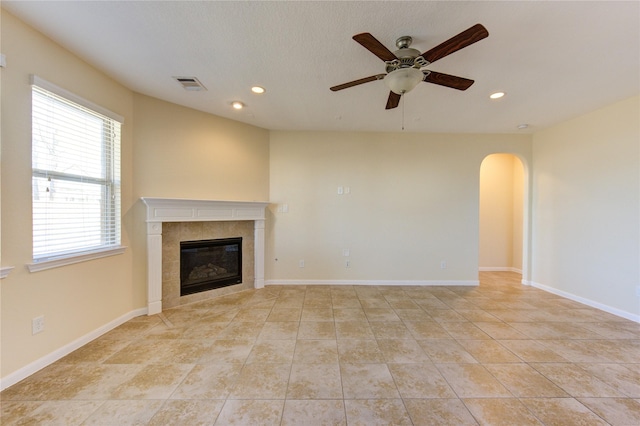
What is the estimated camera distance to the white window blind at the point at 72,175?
1.98 meters

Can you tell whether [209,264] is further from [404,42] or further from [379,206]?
[404,42]

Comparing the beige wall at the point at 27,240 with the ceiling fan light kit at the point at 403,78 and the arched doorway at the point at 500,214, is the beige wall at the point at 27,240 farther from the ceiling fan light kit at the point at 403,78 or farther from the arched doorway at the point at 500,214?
the arched doorway at the point at 500,214

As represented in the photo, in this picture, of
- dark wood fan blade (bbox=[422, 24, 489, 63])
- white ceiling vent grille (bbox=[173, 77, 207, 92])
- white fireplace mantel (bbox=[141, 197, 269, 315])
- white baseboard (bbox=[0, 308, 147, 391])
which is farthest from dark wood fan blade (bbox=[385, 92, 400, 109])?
white baseboard (bbox=[0, 308, 147, 391])

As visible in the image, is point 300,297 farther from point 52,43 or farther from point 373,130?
point 52,43

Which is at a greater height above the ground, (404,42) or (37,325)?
(404,42)

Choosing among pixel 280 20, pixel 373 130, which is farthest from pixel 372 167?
pixel 280 20

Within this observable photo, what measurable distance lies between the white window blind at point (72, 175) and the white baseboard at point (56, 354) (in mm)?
817

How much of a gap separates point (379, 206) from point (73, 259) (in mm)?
3928

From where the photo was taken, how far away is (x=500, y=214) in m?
5.33

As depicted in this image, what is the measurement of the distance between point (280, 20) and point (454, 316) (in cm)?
351

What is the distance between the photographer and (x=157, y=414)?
1.52 meters

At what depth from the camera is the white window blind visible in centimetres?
198

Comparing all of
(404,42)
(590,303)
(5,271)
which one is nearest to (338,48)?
(404,42)

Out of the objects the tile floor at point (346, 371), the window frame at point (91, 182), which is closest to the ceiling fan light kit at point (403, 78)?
the tile floor at point (346, 371)
